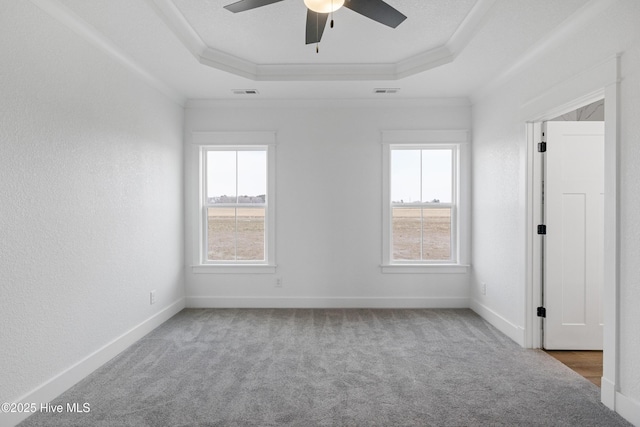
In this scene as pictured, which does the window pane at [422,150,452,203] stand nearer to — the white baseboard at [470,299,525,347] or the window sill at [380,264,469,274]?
the window sill at [380,264,469,274]

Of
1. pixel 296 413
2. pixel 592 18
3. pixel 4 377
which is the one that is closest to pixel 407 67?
pixel 592 18

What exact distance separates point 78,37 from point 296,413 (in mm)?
3073

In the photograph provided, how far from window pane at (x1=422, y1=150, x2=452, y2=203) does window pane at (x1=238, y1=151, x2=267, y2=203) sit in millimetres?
2099

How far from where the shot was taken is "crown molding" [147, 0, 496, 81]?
2887mm

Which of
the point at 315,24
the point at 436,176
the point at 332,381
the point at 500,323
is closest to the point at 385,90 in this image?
the point at 436,176

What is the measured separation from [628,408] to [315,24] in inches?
119

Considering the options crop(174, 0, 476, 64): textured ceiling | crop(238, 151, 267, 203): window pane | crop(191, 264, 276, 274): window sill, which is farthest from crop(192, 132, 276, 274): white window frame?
crop(174, 0, 476, 64): textured ceiling

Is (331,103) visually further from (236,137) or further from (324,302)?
(324,302)

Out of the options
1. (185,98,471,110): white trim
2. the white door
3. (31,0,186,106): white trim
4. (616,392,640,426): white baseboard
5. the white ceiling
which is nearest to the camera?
(616,392,640,426): white baseboard

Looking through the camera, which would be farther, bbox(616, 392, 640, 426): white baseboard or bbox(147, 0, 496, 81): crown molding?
bbox(147, 0, 496, 81): crown molding

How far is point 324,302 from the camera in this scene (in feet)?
15.5

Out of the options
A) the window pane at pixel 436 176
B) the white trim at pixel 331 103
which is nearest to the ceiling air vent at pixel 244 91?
the white trim at pixel 331 103

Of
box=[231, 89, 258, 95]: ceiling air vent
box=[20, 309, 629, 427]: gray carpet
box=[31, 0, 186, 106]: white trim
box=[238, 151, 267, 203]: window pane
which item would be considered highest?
box=[231, 89, 258, 95]: ceiling air vent

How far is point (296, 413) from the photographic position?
2.30m
